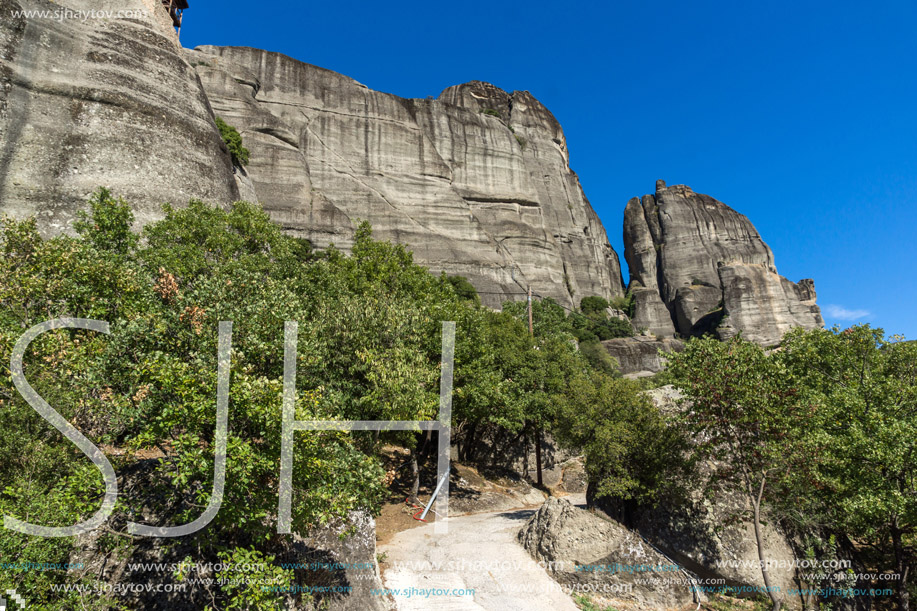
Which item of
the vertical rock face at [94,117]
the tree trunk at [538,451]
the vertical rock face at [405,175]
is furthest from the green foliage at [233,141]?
the tree trunk at [538,451]

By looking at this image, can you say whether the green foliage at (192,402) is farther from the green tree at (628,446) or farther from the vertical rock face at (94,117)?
the vertical rock face at (94,117)

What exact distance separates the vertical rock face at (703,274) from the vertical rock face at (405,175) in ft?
50.3

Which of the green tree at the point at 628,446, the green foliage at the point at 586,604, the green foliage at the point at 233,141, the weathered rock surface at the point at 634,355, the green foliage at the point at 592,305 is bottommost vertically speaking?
the green foliage at the point at 586,604

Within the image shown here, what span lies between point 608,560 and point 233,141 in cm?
5032

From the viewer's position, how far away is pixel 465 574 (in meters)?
12.9

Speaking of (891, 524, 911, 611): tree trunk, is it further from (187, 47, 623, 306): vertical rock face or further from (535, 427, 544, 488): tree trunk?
(187, 47, 623, 306): vertical rock face

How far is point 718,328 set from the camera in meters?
74.7

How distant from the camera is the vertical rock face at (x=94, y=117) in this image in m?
24.7

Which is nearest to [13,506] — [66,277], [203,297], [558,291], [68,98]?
[203,297]

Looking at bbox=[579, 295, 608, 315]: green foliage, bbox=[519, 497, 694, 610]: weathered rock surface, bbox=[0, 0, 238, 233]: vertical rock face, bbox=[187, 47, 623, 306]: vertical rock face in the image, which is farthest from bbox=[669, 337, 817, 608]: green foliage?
bbox=[579, 295, 608, 315]: green foliage

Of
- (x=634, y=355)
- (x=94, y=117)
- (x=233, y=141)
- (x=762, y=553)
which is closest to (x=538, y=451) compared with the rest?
(x=762, y=553)

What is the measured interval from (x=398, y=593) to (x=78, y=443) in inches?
303

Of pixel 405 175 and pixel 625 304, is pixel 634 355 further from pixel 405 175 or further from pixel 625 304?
pixel 405 175

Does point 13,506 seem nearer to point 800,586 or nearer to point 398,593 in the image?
point 398,593
